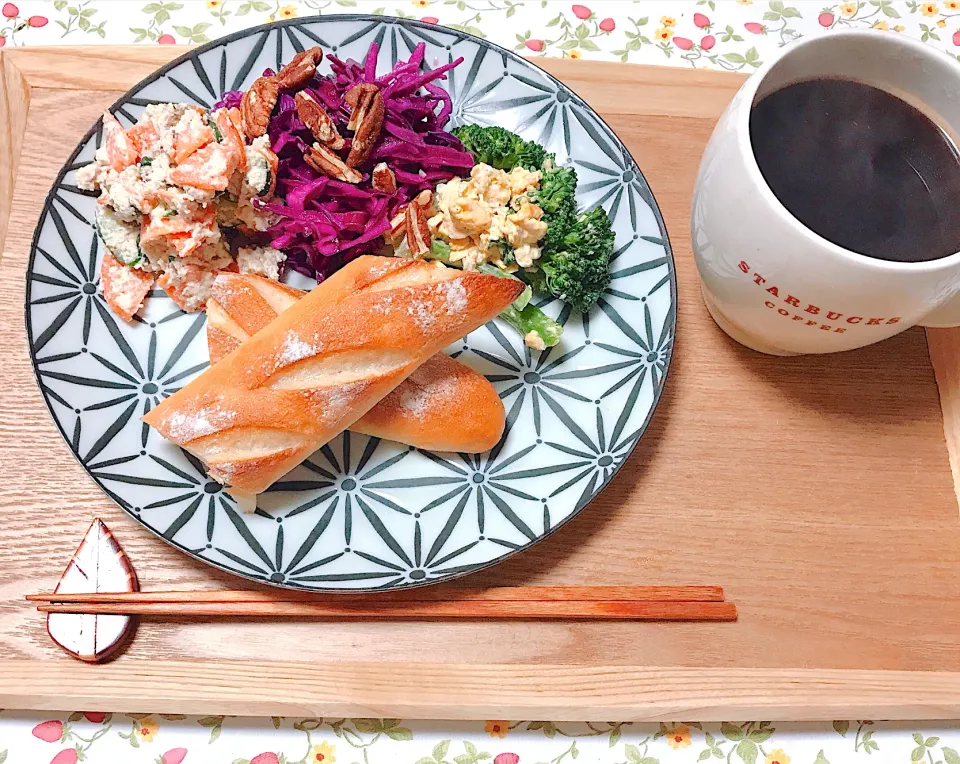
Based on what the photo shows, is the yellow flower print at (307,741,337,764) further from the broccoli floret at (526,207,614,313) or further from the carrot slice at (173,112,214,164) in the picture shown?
the carrot slice at (173,112,214,164)

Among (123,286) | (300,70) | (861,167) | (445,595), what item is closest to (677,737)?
(445,595)

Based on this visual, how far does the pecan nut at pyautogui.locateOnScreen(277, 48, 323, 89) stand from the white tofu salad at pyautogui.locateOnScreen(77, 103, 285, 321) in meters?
0.10

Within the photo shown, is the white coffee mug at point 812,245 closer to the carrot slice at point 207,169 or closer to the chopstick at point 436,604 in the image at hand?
the chopstick at point 436,604

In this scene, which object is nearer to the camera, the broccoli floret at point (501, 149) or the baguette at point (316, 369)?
the baguette at point (316, 369)

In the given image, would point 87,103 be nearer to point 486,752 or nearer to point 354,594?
point 354,594

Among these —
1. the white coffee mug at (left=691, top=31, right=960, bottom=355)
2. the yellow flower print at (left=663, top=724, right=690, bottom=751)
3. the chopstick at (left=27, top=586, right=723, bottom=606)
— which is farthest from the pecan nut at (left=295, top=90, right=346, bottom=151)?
the yellow flower print at (left=663, top=724, right=690, bottom=751)

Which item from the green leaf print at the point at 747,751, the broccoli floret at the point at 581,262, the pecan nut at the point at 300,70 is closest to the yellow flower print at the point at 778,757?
the green leaf print at the point at 747,751

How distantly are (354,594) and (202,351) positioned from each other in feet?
1.48

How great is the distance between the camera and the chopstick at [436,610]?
3.82ft

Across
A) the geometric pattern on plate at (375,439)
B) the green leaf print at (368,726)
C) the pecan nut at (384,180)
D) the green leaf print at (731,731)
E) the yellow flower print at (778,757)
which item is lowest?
the yellow flower print at (778,757)

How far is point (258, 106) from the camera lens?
1.30 m

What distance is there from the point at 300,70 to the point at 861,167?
0.87m

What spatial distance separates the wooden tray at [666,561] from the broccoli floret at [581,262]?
21cm

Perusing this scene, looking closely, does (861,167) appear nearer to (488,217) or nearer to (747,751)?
(488,217)
